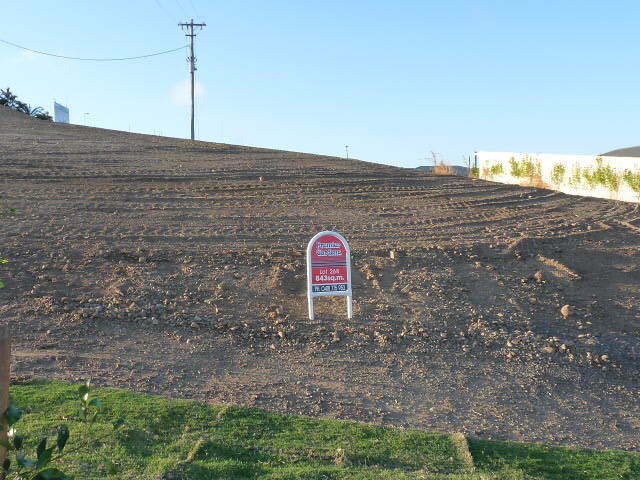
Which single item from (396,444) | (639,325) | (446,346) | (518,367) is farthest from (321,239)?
(639,325)

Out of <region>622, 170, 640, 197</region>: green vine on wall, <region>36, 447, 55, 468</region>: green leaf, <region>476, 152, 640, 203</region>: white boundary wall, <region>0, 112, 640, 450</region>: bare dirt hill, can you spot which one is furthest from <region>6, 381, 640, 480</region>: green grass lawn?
<region>476, 152, 640, 203</region>: white boundary wall

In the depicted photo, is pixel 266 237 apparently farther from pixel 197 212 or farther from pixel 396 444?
pixel 396 444

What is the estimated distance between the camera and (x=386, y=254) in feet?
35.2

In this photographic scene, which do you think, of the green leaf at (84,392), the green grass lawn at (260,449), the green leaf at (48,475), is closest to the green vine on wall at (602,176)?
the green grass lawn at (260,449)

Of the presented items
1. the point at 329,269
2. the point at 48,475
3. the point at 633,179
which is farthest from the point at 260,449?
the point at 633,179

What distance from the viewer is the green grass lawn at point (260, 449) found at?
208 inches

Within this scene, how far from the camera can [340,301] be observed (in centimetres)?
958

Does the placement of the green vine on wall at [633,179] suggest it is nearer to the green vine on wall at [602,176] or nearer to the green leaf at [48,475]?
the green vine on wall at [602,176]

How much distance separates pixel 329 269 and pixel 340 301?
2.69 feet

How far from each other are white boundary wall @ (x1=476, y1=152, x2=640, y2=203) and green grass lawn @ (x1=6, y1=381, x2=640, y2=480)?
11248 mm

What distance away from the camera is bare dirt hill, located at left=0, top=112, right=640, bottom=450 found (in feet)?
23.7

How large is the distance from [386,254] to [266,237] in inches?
73.3

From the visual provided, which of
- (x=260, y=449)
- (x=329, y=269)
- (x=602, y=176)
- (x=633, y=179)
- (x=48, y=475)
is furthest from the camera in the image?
(x=602, y=176)

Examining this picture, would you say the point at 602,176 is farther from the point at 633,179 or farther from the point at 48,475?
the point at 48,475
